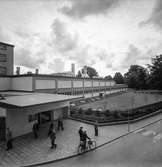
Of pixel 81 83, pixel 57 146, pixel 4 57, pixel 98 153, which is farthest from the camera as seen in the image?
pixel 81 83

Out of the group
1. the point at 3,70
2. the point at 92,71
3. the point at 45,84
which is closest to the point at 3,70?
the point at 3,70

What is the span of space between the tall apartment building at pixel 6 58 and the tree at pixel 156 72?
45980 mm

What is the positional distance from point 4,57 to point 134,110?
28.4 meters

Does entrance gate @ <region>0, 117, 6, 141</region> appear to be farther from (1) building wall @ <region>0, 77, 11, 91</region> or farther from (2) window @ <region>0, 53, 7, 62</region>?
(2) window @ <region>0, 53, 7, 62</region>

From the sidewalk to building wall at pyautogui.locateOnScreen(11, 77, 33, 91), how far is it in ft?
29.2

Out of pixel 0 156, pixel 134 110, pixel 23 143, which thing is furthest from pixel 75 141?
pixel 134 110

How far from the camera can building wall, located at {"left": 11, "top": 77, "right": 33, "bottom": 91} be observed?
837 inches

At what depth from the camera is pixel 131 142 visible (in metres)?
12.2

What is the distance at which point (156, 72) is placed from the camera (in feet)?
150

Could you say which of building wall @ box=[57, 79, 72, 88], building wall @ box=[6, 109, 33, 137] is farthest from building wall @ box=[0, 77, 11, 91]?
building wall @ box=[6, 109, 33, 137]

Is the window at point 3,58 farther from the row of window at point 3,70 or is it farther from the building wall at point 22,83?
the building wall at point 22,83

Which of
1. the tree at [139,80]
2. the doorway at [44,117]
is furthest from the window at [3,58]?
the tree at [139,80]

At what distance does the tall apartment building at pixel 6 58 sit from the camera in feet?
87.9

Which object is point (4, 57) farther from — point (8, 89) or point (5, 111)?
point (5, 111)
